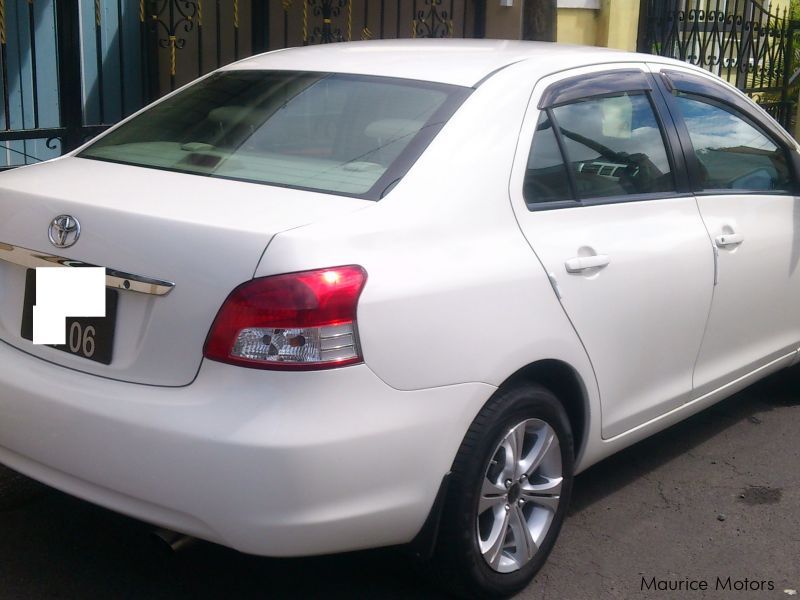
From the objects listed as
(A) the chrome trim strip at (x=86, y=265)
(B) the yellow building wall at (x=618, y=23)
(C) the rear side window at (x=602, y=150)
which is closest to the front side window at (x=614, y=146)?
(C) the rear side window at (x=602, y=150)

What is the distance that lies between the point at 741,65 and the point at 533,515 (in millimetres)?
8714

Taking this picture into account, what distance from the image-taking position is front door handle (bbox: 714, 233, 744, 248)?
4223 mm

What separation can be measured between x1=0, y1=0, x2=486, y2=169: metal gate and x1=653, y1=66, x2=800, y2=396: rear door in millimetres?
3619

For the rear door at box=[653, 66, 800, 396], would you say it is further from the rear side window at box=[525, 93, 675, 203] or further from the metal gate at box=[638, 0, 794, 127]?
the metal gate at box=[638, 0, 794, 127]

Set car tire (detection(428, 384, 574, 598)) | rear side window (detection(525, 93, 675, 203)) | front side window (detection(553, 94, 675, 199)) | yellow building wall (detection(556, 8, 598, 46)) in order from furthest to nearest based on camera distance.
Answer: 1. yellow building wall (detection(556, 8, 598, 46))
2. front side window (detection(553, 94, 675, 199))
3. rear side window (detection(525, 93, 675, 203))
4. car tire (detection(428, 384, 574, 598))

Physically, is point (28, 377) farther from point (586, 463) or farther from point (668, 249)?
point (668, 249)

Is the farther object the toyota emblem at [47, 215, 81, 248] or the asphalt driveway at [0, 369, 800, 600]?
the asphalt driveway at [0, 369, 800, 600]

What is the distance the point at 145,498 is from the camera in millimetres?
2801

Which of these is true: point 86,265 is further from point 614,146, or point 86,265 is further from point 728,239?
point 728,239

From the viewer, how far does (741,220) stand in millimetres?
4434

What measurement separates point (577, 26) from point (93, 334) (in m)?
7.92

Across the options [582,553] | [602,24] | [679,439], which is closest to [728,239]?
[679,439]

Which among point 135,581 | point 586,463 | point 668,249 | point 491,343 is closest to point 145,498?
point 135,581

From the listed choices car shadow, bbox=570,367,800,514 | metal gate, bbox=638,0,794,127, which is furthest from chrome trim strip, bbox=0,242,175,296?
metal gate, bbox=638,0,794,127
